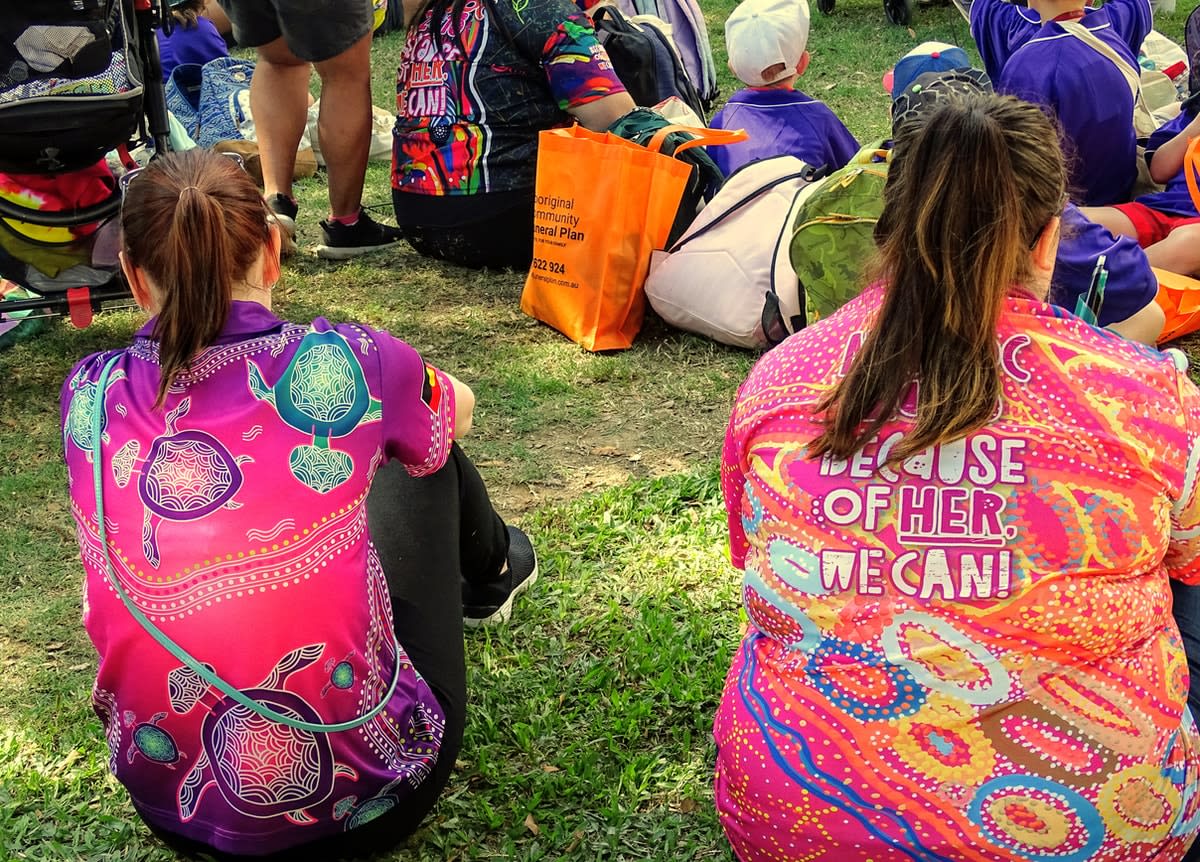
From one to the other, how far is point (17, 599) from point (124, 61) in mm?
1538

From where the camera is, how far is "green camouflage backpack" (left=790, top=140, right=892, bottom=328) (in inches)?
123

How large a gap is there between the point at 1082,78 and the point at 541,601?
220 centimetres

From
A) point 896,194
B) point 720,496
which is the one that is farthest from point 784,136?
point 896,194

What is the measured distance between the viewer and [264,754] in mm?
1778

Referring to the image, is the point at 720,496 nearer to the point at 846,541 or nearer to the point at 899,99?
the point at 899,99

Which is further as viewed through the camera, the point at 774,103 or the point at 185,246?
the point at 774,103

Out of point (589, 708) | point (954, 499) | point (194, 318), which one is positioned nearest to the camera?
point (954, 499)

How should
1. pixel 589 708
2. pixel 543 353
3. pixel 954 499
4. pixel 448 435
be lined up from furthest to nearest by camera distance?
pixel 543 353 < pixel 589 708 < pixel 448 435 < pixel 954 499

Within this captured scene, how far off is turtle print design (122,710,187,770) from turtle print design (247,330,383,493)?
405 millimetres

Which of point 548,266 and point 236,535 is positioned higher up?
point 236,535

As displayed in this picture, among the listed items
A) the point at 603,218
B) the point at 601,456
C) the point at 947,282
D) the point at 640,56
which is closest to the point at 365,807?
the point at 947,282

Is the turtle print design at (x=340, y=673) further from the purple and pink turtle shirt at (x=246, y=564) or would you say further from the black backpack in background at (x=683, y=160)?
the black backpack in background at (x=683, y=160)

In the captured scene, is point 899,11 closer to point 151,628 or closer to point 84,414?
point 84,414

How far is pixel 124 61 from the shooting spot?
3525 mm
